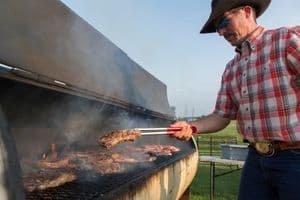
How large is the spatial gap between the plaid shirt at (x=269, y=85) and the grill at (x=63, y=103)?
1053mm

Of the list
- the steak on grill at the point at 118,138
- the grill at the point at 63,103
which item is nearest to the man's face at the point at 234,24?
the steak on grill at the point at 118,138

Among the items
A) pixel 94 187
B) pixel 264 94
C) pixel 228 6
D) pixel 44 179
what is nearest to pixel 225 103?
pixel 264 94

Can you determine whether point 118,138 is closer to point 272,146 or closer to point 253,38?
point 272,146

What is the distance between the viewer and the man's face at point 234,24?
2932mm

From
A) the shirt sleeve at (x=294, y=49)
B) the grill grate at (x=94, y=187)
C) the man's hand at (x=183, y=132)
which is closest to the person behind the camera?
the grill grate at (x=94, y=187)

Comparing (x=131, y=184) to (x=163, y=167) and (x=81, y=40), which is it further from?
(x=81, y=40)

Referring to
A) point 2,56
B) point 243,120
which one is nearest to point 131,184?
point 243,120

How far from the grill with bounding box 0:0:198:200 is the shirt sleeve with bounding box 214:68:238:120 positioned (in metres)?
0.87

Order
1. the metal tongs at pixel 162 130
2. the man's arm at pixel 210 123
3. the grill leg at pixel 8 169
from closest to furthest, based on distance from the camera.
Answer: the grill leg at pixel 8 169, the metal tongs at pixel 162 130, the man's arm at pixel 210 123

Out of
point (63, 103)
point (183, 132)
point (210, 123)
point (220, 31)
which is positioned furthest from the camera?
point (63, 103)

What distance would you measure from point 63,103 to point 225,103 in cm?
174

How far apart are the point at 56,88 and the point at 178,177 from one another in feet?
7.73

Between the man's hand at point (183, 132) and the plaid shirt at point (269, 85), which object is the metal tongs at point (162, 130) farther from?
the plaid shirt at point (269, 85)

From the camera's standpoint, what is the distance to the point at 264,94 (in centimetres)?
282
